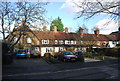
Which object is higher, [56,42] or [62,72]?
[56,42]

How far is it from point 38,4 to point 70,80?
1406 cm

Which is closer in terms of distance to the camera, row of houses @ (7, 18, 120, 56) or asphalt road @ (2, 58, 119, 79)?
asphalt road @ (2, 58, 119, 79)

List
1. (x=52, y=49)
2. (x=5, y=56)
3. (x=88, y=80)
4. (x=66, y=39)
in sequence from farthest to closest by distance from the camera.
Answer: (x=66, y=39)
(x=52, y=49)
(x=5, y=56)
(x=88, y=80)

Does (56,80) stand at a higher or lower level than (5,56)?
lower

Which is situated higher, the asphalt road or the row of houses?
the row of houses

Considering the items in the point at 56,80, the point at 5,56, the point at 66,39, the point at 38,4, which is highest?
the point at 38,4

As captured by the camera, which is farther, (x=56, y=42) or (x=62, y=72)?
(x=56, y=42)

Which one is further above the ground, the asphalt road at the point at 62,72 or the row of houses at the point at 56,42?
the row of houses at the point at 56,42

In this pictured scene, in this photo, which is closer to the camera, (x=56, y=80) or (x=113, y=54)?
(x=56, y=80)

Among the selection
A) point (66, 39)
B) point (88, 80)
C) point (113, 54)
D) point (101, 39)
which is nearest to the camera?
point (88, 80)

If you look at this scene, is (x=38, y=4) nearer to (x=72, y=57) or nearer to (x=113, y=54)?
(x=72, y=57)

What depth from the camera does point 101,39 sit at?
43.8 m

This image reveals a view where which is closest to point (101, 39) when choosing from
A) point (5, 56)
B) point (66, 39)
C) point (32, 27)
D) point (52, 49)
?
point (66, 39)

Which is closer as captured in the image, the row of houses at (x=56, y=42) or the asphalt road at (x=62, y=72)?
the asphalt road at (x=62, y=72)
